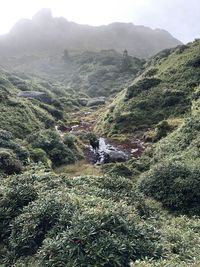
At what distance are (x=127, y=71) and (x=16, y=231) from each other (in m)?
132

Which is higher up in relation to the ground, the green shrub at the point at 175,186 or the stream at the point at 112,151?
the green shrub at the point at 175,186

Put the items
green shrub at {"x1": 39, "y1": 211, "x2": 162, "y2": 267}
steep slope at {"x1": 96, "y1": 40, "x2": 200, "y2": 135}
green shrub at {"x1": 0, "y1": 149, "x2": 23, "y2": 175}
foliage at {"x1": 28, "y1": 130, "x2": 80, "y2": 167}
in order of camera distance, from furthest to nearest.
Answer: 1. steep slope at {"x1": 96, "y1": 40, "x2": 200, "y2": 135}
2. foliage at {"x1": 28, "y1": 130, "x2": 80, "y2": 167}
3. green shrub at {"x1": 0, "y1": 149, "x2": 23, "y2": 175}
4. green shrub at {"x1": 39, "y1": 211, "x2": 162, "y2": 267}

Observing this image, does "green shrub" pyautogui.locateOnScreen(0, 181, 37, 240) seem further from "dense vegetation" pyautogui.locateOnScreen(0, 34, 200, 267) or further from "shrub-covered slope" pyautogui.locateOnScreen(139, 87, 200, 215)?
"shrub-covered slope" pyautogui.locateOnScreen(139, 87, 200, 215)

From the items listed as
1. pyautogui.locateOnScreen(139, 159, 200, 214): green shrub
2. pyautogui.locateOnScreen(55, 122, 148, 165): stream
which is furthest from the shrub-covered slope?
pyautogui.locateOnScreen(55, 122, 148, 165): stream

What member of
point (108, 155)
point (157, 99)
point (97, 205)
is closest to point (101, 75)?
point (157, 99)

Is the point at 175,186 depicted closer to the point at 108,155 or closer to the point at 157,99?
the point at 108,155

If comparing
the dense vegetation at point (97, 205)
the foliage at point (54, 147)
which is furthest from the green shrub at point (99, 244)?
the foliage at point (54, 147)

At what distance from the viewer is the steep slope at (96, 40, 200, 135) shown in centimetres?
5469

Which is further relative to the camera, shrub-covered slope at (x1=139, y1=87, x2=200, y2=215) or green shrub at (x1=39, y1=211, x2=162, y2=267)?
shrub-covered slope at (x1=139, y1=87, x2=200, y2=215)

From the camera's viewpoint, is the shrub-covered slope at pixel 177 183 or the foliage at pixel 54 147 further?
the foliage at pixel 54 147

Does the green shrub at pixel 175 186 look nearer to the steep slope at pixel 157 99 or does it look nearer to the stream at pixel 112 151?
the stream at pixel 112 151

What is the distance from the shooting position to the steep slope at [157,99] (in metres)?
54.7

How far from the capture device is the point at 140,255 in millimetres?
12992

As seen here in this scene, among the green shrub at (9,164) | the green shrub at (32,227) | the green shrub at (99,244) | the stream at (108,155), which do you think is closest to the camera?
the green shrub at (99,244)
